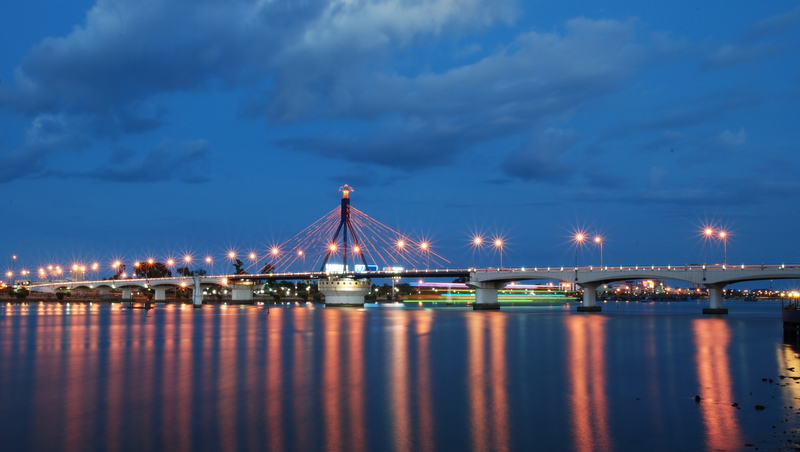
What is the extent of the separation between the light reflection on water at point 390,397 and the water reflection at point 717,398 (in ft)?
0.21

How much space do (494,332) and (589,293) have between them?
53301 mm

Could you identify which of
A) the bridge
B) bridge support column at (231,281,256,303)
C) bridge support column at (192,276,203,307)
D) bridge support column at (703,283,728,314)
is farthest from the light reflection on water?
bridge support column at (231,281,256,303)

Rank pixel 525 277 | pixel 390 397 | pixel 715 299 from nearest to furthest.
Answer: pixel 390 397 < pixel 715 299 < pixel 525 277

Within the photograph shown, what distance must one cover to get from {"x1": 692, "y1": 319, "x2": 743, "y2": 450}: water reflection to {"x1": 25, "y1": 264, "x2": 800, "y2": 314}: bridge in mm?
48566

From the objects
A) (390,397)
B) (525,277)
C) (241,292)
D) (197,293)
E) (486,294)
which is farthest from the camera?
(241,292)

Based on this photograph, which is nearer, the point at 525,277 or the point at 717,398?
the point at 717,398

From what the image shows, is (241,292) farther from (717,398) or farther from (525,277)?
(717,398)

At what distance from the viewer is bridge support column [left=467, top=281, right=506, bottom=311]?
104 metres

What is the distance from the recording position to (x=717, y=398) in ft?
62.4

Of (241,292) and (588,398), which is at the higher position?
(241,292)

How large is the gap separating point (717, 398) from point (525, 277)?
3017 inches

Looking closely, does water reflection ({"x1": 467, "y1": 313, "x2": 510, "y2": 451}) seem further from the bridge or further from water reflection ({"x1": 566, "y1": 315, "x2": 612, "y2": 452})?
the bridge

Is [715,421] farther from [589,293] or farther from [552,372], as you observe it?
[589,293]

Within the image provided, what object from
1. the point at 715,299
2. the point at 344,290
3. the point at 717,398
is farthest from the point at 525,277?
the point at 717,398
